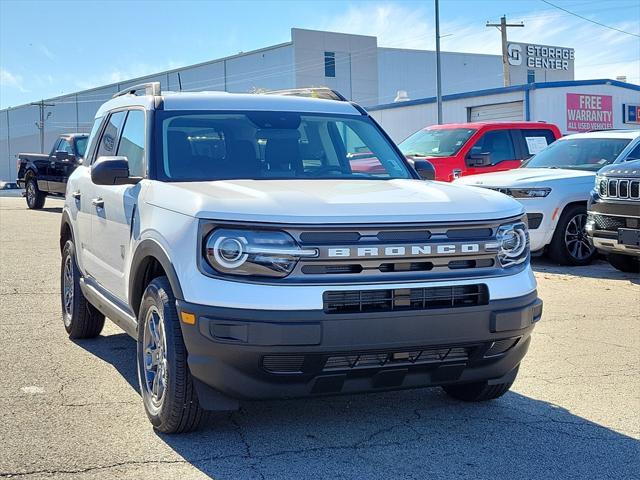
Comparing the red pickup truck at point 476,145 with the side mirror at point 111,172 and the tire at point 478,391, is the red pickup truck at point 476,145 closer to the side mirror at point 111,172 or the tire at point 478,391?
the tire at point 478,391

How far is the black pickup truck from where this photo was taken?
2206 cm

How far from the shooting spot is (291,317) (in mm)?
3869

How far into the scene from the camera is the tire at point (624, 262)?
1055 centimetres

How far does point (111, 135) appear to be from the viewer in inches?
249

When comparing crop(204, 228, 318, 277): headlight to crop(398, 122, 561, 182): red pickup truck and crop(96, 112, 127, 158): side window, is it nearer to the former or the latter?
crop(96, 112, 127, 158): side window

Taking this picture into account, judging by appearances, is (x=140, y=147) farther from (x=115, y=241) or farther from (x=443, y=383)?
(x=443, y=383)

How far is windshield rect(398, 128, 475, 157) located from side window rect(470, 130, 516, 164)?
11.3 inches

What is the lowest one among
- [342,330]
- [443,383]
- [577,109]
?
[443,383]

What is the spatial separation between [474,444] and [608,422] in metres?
0.91

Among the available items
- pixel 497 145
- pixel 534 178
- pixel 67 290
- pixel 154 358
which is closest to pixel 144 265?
pixel 154 358

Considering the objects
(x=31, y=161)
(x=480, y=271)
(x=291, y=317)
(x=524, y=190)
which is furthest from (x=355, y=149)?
(x=31, y=161)

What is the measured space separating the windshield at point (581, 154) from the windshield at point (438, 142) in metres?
1.82

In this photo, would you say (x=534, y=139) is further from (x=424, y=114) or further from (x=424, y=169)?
(x=424, y=114)

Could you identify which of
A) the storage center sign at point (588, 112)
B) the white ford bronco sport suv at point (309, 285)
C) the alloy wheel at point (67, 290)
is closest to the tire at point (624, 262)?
the white ford bronco sport suv at point (309, 285)
